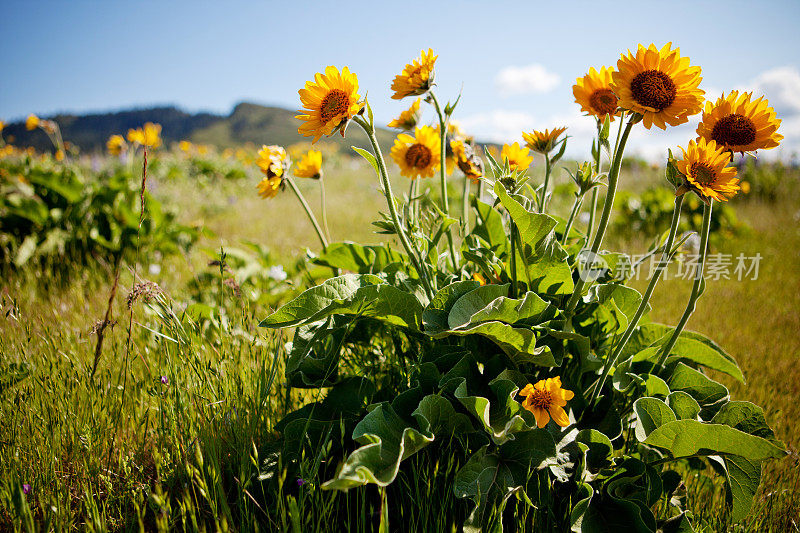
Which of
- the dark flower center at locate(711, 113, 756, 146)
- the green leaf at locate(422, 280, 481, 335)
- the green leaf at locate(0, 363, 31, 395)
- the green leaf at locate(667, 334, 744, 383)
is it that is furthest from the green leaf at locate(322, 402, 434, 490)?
the green leaf at locate(0, 363, 31, 395)

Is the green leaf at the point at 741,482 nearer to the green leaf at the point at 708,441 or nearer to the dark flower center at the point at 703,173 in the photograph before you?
the green leaf at the point at 708,441

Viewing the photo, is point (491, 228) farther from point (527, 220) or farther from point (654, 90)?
point (654, 90)

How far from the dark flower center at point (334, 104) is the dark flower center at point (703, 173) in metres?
0.88

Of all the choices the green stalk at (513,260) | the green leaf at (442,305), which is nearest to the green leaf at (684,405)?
the green stalk at (513,260)

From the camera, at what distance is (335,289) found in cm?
127

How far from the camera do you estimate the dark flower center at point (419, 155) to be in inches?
65.0

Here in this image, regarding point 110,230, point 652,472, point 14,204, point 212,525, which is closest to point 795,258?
point 652,472

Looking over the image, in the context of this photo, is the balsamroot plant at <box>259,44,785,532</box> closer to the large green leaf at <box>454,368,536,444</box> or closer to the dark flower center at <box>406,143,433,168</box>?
the large green leaf at <box>454,368,536,444</box>

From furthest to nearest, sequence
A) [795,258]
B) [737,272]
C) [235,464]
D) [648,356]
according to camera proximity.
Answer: [795,258] < [737,272] < [648,356] < [235,464]

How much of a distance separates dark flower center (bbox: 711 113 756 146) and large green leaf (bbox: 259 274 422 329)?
0.92 m

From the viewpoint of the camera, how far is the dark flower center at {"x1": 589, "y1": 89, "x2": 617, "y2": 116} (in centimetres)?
133

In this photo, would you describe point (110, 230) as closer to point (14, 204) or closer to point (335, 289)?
point (14, 204)

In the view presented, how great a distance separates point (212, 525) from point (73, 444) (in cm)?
47

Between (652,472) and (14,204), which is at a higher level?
(14,204)
